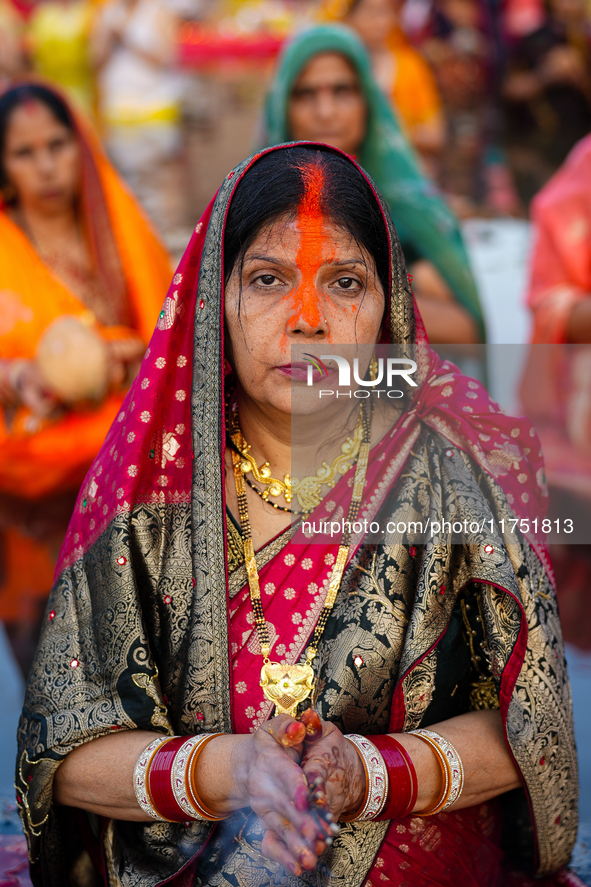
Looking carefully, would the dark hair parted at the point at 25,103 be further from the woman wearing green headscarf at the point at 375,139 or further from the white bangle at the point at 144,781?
the white bangle at the point at 144,781

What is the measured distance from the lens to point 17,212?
3766mm

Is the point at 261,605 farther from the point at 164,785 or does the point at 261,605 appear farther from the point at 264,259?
the point at 264,259

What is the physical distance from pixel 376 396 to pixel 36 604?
160cm

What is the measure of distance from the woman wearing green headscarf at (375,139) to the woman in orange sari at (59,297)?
0.69 meters

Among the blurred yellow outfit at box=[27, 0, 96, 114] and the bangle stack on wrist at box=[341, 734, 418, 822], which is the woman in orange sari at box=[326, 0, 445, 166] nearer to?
the blurred yellow outfit at box=[27, 0, 96, 114]

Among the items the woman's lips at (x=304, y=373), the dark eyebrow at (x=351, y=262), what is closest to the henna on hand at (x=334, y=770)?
the woman's lips at (x=304, y=373)

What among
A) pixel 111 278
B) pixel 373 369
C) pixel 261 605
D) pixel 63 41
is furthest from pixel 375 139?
pixel 63 41

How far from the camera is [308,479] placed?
1562 mm

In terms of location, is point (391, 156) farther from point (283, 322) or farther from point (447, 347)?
point (283, 322)

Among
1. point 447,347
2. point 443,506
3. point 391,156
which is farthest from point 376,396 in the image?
point 391,156

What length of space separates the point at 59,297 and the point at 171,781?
8.49ft

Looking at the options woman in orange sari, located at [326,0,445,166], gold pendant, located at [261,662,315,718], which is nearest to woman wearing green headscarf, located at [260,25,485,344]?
gold pendant, located at [261,662,315,718]

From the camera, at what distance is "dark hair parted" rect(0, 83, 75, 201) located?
358 cm

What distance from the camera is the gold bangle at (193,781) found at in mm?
1322
